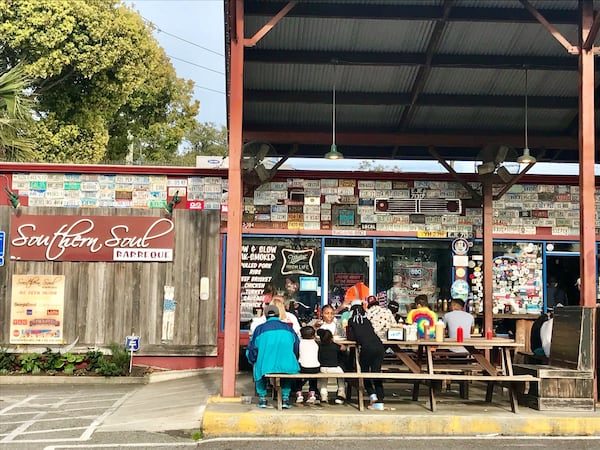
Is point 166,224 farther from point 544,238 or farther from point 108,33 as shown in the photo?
point 108,33

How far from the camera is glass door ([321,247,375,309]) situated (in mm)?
13703

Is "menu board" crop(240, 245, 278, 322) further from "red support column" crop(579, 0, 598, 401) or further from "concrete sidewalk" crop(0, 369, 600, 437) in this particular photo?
"red support column" crop(579, 0, 598, 401)

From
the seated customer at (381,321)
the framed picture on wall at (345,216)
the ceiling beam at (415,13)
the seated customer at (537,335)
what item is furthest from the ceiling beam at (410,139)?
the seated customer at (381,321)

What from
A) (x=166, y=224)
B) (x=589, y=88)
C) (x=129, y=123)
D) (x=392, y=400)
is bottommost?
(x=392, y=400)

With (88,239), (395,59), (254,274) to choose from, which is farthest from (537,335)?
(88,239)

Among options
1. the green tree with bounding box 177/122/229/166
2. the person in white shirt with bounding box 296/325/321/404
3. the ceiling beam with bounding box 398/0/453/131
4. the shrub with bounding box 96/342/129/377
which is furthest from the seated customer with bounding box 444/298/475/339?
the green tree with bounding box 177/122/229/166

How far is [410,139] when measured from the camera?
514 inches

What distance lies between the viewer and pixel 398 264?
13.9 metres

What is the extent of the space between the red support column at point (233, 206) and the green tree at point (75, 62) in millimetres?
10297

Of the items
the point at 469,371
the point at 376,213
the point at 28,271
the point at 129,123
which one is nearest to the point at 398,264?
the point at 376,213

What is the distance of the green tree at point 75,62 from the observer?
20234 millimetres

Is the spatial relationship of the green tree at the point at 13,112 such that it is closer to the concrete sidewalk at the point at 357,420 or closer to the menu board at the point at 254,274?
the menu board at the point at 254,274

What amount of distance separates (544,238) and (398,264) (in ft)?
9.98

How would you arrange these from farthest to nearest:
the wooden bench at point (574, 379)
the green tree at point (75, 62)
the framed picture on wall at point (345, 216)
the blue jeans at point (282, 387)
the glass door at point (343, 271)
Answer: the green tree at point (75, 62), the framed picture on wall at point (345, 216), the glass door at point (343, 271), the blue jeans at point (282, 387), the wooden bench at point (574, 379)
